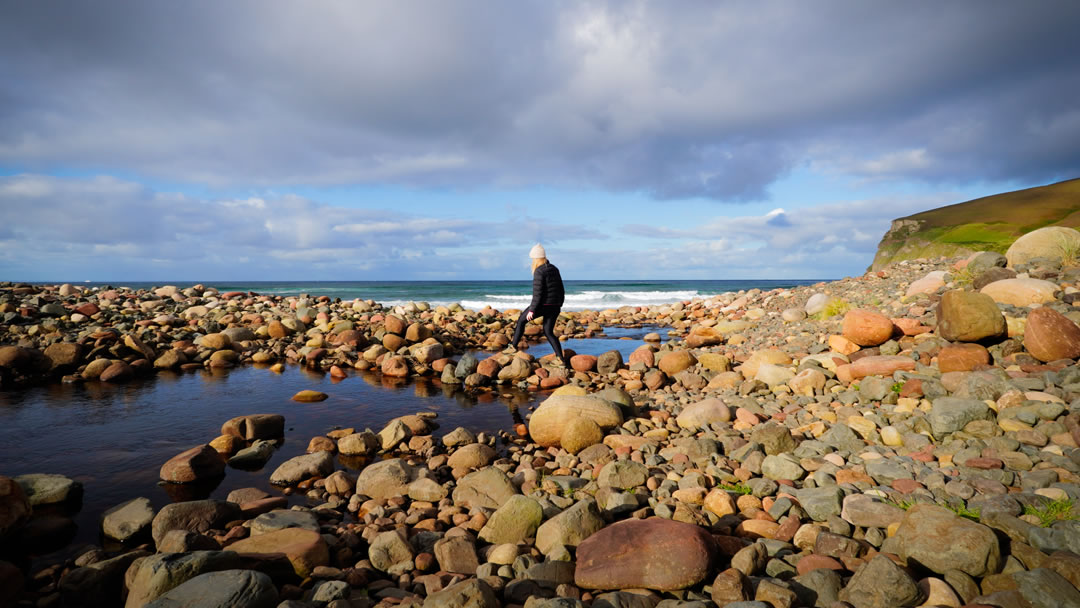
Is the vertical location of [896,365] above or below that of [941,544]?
above

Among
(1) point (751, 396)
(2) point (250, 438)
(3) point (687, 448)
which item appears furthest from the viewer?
(1) point (751, 396)

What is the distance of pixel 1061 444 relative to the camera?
4.19m

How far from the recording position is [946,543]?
9.91ft

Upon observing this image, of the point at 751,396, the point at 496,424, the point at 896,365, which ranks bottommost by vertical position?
the point at 496,424

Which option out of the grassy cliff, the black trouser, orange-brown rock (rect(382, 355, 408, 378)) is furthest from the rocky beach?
the grassy cliff

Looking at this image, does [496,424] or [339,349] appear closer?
[496,424]

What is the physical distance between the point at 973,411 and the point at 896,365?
1.70 metres

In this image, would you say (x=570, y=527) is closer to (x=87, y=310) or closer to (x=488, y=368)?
(x=488, y=368)

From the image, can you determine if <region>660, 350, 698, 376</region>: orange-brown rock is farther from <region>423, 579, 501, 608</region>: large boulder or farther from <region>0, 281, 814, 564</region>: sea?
<region>423, 579, 501, 608</region>: large boulder

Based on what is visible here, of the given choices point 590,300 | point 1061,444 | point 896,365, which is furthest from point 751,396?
point 590,300

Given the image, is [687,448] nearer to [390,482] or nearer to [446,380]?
[390,482]

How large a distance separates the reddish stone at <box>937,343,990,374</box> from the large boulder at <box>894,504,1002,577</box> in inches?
144

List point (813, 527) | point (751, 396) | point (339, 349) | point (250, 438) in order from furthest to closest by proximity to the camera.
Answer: point (339, 349) → point (751, 396) → point (250, 438) → point (813, 527)

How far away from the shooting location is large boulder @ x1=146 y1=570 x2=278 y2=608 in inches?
105
